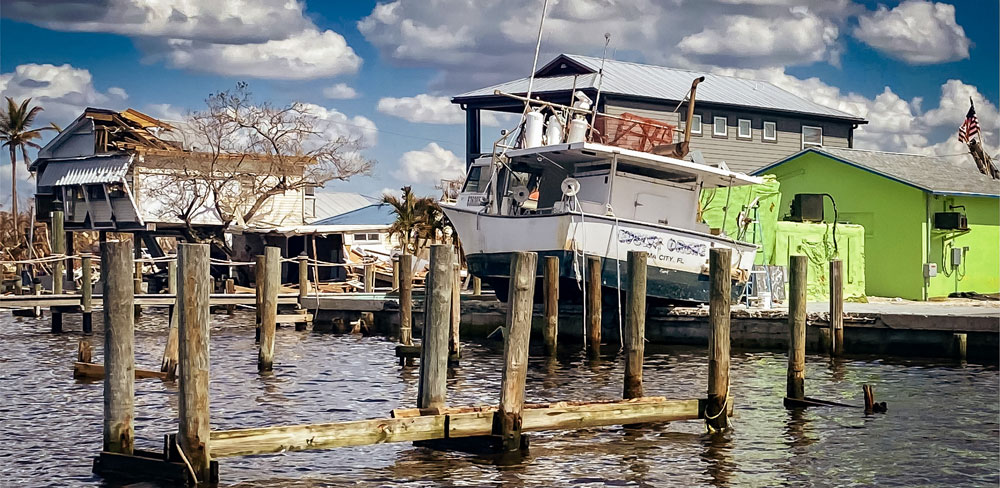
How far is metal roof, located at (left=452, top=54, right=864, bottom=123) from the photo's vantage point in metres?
42.6

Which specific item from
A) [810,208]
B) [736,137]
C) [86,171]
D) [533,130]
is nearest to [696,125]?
[736,137]

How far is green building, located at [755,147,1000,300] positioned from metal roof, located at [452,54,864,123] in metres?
8.16

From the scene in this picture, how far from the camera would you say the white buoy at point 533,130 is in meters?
27.2

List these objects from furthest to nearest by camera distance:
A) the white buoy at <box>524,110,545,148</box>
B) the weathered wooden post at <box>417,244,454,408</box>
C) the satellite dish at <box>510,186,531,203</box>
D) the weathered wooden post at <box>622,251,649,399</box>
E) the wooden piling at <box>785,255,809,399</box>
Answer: the satellite dish at <box>510,186,531,203</box> < the white buoy at <box>524,110,545,148</box> < the wooden piling at <box>785,255,809,399</box> < the weathered wooden post at <box>622,251,649,399</box> < the weathered wooden post at <box>417,244,454,408</box>

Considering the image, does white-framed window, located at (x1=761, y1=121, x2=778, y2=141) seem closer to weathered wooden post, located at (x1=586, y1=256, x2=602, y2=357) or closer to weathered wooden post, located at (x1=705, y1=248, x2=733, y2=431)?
weathered wooden post, located at (x1=586, y1=256, x2=602, y2=357)

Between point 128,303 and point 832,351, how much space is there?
14.6 m

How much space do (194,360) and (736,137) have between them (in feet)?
120

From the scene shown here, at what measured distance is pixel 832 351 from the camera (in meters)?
22.4

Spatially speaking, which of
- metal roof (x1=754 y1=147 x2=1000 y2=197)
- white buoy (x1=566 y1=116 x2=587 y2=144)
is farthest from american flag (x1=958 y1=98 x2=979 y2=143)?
white buoy (x1=566 y1=116 x2=587 y2=144)

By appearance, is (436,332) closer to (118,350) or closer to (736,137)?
(118,350)

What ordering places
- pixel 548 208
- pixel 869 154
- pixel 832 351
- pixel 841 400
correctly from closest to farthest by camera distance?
pixel 841 400
pixel 832 351
pixel 548 208
pixel 869 154

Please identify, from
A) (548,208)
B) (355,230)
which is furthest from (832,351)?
(355,230)

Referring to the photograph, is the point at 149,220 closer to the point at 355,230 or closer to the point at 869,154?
the point at 355,230

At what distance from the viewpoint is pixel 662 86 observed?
148 ft
